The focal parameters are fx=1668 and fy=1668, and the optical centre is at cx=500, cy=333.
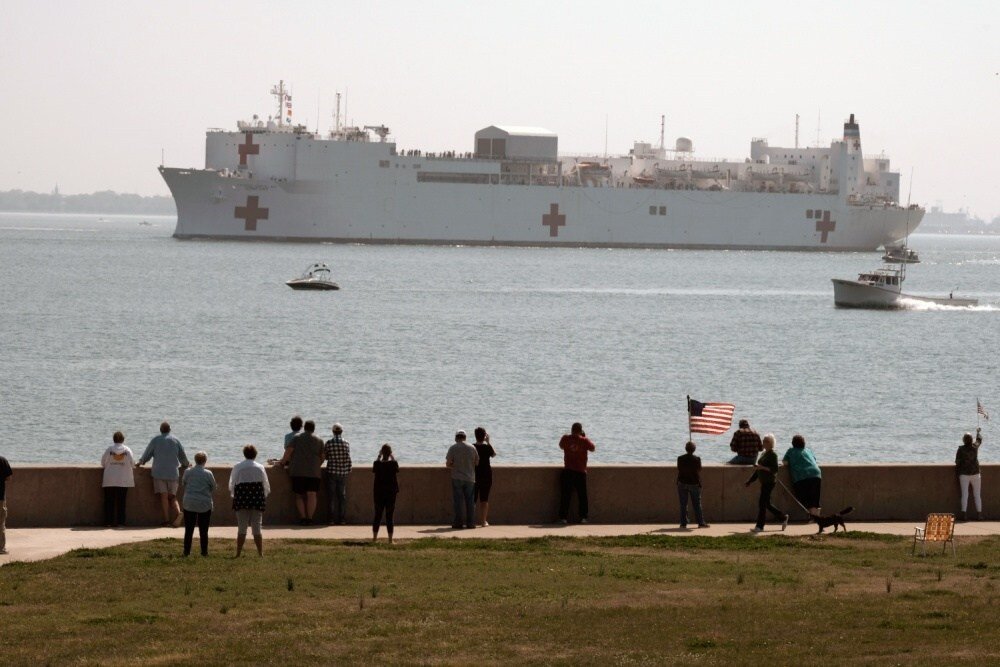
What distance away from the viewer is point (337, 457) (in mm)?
11836

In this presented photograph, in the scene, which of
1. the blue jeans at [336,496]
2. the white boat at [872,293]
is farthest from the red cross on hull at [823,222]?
the blue jeans at [336,496]

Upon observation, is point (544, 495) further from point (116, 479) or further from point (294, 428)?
point (116, 479)

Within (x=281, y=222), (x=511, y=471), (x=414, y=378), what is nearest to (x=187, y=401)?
(x=414, y=378)

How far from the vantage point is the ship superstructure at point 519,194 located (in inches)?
3620

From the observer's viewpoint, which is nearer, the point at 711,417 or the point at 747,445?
the point at 747,445

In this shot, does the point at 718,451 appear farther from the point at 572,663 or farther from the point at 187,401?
the point at 572,663

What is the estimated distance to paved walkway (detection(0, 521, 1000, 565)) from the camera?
429 inches

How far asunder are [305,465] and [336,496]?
0.41 metres

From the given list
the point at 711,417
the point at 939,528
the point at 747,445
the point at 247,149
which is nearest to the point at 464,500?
the point at 747,445

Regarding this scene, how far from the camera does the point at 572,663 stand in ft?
24.6

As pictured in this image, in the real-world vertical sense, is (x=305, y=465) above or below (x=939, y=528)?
above

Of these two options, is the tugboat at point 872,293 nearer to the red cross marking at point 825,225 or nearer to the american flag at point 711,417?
the red cross marking at point 825,225

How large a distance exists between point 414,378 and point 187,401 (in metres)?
6.24

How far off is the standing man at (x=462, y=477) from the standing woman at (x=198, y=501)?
78.5 inches
